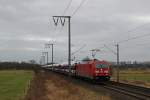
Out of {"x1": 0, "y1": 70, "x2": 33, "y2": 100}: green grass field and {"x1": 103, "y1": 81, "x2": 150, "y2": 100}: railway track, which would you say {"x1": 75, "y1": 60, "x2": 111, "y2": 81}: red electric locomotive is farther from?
{"x1": 103, "y1": 81, "x2": 150, "y2": 100}: railway track

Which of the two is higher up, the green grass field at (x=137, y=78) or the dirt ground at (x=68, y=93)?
the green grass field at (x=137, y=78)

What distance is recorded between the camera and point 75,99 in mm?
27875

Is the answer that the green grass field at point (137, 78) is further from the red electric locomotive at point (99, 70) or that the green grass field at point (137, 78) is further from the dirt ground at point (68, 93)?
the dirt ground at point (68, 93)

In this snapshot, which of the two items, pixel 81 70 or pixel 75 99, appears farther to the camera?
pixel 81 70

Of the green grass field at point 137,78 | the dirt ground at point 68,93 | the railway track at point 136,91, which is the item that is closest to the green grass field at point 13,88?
the dirt ground at point 68,93

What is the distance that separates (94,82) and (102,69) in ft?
8.87

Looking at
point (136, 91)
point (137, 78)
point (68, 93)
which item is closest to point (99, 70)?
point (136, 91)

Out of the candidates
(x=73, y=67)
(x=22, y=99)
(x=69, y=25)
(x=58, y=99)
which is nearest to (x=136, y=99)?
(x=58, y=99)

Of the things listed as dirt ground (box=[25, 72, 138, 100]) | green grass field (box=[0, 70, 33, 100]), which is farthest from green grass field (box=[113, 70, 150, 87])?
green grass field (box=[0, 70, 33, 100])

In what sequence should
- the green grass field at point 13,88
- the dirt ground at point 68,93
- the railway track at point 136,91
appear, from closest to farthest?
the dirt ground at point 68,93 → the railway track at point 136,91 → the green grass field at point 13,88

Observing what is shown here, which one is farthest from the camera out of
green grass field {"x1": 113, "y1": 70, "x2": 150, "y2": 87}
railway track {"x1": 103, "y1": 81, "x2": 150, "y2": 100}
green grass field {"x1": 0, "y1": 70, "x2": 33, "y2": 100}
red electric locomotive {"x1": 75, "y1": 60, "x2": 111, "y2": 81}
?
green grass field {"x1": 113, "y1": 70, "x2": 150, "y2": 87}

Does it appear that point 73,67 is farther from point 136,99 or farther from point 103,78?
point 136,99

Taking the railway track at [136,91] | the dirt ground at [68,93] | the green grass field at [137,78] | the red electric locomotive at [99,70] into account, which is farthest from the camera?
the green grass field at [137,78]

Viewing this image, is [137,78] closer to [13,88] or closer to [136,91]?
[13,88]
